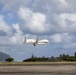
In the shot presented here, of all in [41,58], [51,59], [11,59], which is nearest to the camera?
[51,59]

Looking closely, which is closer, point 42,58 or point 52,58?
point 52,58

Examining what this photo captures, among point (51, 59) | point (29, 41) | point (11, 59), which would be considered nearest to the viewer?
point (51, 59)

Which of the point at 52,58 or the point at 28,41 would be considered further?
the point at 28,41

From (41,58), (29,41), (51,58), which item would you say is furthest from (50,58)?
(29,41)

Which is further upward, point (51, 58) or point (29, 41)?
point (29, 41)

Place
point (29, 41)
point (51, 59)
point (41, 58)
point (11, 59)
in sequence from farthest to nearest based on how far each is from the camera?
point (29, 41) → point (41, 58) → point (11, 59) → point (51, 59)

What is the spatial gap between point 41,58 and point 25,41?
Result: 35653 mm

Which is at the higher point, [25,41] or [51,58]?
[25,41]

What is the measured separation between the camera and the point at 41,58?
6540 inches

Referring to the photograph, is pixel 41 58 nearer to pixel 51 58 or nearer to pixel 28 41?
pixel 51 58

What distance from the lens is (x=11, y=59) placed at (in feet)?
500

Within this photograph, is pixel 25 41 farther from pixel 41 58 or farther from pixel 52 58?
pixel 52 58

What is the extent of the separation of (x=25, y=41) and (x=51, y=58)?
5552 cm

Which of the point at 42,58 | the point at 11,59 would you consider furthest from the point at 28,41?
the point at 11,59
